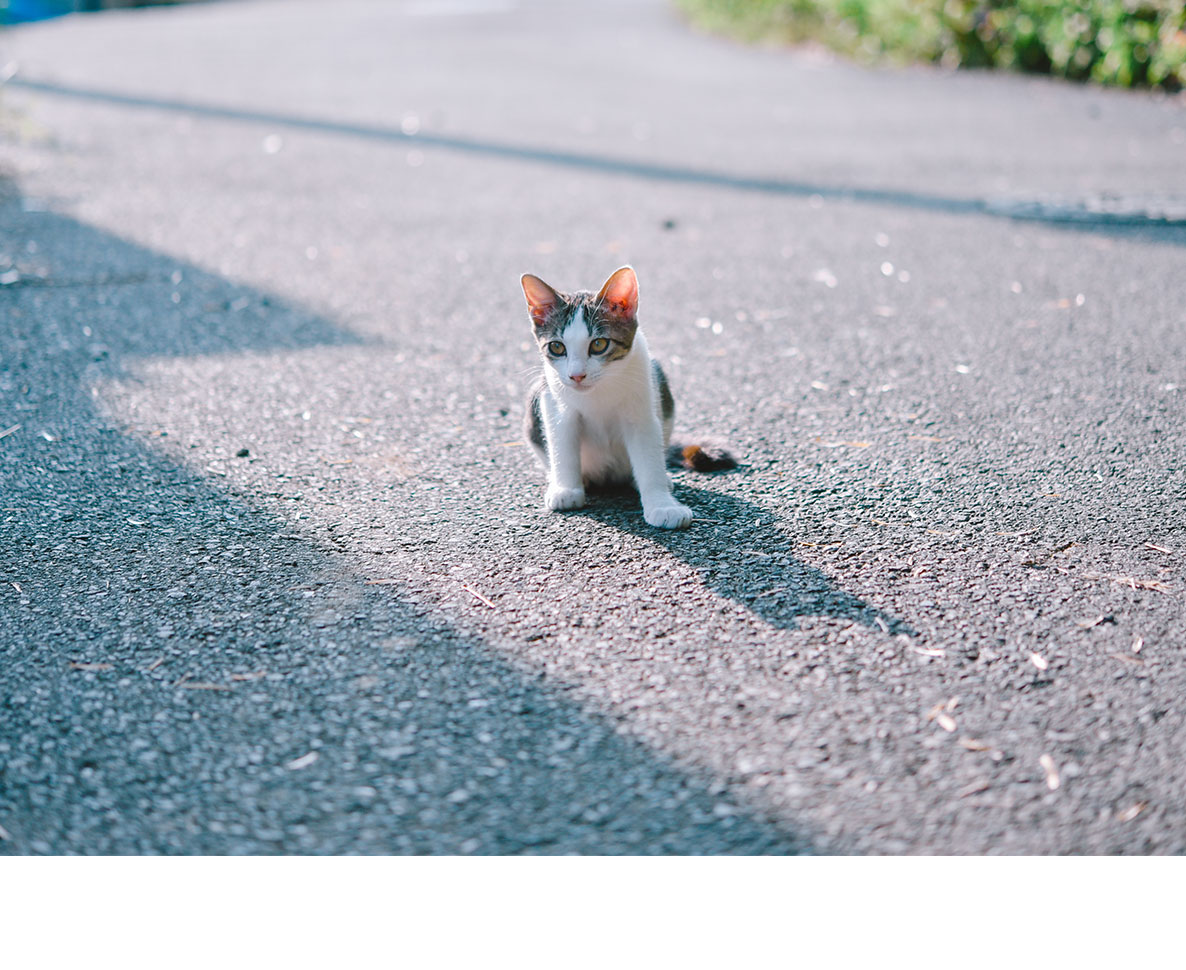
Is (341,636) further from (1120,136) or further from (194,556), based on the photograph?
(1120,136)

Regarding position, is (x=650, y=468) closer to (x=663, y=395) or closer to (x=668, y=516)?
(x=668, y=516)

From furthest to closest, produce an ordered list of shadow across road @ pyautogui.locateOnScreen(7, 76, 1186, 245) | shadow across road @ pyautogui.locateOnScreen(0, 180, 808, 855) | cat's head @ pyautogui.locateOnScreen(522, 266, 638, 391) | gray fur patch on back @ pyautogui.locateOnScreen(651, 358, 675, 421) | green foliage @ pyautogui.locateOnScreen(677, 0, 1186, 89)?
green foliage @ pyautogui.locateOnScreen(677, 0, 1186, 89) < shadow across road @ pyautogui.locateOnScreen(7, 76, 1186, 245) < gray fur patch on back @ pyautogui.locateOnScreen(651, 358, 675, 421) < cat's head @ pyautogui.locateOnScreen(522, 266, 638, 391) < shadow across road @ pyautogui.locateOnScreen(0, 180, 808, 855)

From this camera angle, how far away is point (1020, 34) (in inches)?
406

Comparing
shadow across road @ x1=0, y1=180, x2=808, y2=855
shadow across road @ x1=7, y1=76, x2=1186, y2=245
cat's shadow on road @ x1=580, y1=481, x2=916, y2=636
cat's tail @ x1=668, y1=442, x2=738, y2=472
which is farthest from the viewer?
shadow across road @ x1=7, y1=76, x2=1186, y2=245

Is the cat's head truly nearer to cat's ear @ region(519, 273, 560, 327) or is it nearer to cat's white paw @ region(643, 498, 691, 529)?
cat's ear @ region(519, 273, 560, 327)

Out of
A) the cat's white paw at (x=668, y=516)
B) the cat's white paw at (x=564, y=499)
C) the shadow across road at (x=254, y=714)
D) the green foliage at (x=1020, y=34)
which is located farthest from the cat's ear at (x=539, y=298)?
the green foliage at (x=1020, y=34)

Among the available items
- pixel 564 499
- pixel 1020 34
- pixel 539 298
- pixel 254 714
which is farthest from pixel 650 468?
pixel 1020 34

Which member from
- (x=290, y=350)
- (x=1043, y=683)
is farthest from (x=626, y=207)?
→ (x=1043, y=683)

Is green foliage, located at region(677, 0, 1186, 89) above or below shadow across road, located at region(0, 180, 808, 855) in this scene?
above

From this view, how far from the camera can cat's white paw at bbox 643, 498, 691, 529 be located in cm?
303

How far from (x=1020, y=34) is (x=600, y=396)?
9.05 metres

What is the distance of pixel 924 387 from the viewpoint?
4.09m

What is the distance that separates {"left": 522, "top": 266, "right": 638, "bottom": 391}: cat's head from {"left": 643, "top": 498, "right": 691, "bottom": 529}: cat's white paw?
0.37m

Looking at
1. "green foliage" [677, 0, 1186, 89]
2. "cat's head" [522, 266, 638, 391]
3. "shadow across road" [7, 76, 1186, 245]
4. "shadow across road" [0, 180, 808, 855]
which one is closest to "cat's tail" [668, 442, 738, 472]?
"cat's head" [522, 266, 638, 391]
